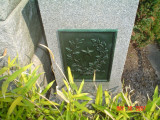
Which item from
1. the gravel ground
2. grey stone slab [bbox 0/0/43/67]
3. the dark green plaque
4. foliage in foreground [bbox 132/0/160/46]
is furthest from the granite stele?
foliage in foreground [bbox 132/0/160/46]

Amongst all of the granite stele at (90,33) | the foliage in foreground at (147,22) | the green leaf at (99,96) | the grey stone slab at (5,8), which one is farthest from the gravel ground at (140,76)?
the grey stone slab at (5,8)

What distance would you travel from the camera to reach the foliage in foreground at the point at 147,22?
242 centimetres

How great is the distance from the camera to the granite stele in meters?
1.23

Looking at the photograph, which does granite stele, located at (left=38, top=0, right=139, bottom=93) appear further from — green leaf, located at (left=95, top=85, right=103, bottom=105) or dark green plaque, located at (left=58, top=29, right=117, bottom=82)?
green leaf, located at (left=95, top=85, right=103, bottom=105)

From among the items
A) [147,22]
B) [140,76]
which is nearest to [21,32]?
[140,76]

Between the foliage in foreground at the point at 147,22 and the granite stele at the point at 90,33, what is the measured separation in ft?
4.37

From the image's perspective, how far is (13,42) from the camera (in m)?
1.35

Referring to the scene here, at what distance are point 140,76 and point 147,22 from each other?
3.19 ft

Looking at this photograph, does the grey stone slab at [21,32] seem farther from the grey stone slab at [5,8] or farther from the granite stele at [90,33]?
the granite stele at [90,33]

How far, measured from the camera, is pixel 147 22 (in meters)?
2.48

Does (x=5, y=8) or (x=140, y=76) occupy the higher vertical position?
(x=5, y=8)

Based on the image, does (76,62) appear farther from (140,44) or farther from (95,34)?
(140,44)

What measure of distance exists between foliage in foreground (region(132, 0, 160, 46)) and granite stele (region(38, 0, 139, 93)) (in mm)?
1331

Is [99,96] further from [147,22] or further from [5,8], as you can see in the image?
[147,22]
